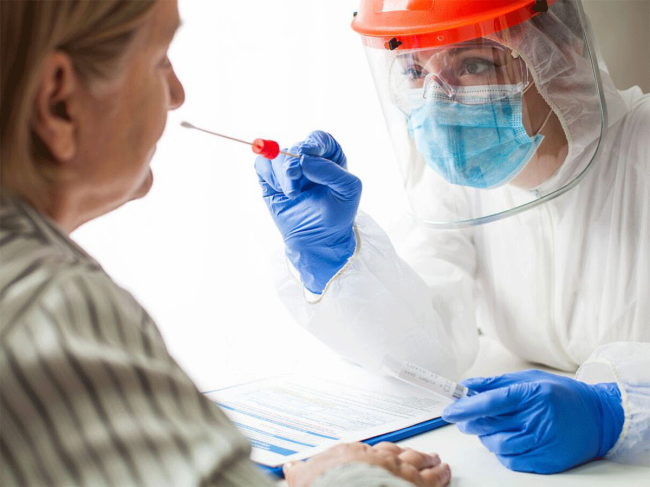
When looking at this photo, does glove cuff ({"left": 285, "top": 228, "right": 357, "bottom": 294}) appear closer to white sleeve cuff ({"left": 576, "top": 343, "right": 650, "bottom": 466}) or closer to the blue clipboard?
the blue clipboard

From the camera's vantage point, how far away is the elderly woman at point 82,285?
0.47m

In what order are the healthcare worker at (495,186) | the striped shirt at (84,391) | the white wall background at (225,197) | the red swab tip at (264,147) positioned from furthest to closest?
the white wall background at (225,197)
the healthcare worker at (495,186)
the red swab tip at (264,147)
the striped shirt at (84,391)

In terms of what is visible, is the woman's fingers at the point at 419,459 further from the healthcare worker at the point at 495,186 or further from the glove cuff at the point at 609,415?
the healthcare worker at the point at 495,186

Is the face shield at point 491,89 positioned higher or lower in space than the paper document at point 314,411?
higher

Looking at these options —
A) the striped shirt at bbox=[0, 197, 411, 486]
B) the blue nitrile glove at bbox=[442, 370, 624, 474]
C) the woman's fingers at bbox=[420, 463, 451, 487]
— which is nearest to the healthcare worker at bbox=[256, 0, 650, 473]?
the blue nitrile glove at bbox=[442, 370, 624, 474]

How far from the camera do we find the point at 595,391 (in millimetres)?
997

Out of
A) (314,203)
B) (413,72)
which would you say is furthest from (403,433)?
(413,72)

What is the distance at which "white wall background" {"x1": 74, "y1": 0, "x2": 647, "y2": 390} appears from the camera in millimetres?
1437

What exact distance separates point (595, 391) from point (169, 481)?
701 millimetres

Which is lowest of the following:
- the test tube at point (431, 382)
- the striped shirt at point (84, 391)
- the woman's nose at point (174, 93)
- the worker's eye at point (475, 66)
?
the test tube at point (431, 382)

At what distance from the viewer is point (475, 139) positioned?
1291 mm

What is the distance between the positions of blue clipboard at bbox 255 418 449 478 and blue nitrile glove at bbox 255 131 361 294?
339 millimetres

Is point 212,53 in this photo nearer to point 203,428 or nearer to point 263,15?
point 263,15

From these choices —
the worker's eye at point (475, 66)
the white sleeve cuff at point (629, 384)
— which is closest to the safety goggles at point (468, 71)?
the worker's eye at point (475, 66)
